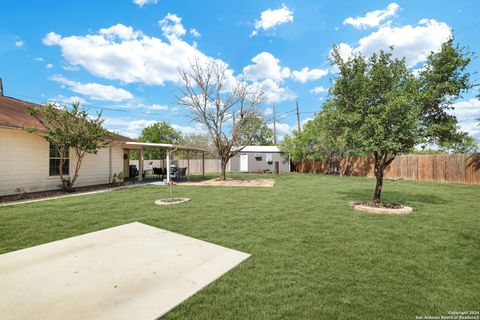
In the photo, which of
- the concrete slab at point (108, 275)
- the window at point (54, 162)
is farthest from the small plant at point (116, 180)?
the concrete slab at point (108, 275)

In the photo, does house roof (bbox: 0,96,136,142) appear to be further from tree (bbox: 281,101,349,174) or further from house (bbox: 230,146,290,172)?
house (bbox: 230,146,290,172)

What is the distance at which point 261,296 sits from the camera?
232cm

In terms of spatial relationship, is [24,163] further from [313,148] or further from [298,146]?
[313,148]

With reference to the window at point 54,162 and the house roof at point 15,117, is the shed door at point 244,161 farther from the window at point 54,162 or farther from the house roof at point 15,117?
the house roof at point 15,117

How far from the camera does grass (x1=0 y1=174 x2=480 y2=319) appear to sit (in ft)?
7.20

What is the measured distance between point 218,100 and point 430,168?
14.1m

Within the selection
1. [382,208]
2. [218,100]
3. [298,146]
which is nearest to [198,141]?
[298,146]

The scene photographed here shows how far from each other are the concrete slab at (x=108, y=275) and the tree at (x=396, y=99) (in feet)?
16.0

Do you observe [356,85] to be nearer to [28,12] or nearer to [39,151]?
[39,151]

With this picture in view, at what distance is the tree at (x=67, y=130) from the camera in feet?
29.1

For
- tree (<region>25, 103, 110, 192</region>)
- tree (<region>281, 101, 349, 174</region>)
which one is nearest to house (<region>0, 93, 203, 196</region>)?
tree (<region>25, 103, 110, 192</region>)

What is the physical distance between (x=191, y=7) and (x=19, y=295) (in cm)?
1301

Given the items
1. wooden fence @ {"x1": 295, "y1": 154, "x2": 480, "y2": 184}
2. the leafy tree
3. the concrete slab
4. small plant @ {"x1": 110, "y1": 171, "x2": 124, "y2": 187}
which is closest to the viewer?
the concrete slab

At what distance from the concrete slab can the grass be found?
28 cm
